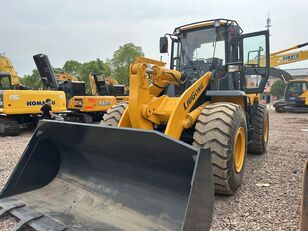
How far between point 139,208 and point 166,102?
72.6 inches

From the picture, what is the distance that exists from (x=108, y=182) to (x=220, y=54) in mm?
2898

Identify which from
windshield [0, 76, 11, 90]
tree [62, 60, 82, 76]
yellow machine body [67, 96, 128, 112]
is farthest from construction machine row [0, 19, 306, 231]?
tree [62, 60, 82, 76]

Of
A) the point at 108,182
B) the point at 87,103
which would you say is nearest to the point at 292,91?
the point at 87,103

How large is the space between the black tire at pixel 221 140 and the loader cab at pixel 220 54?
92cm

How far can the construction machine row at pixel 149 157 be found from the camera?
2.79m

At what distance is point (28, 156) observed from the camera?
12.0 ft

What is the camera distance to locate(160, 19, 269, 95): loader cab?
498 centimetres

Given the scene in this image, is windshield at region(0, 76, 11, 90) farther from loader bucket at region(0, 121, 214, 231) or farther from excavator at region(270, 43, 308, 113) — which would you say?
excavator at region(270, 43, 308, 113)

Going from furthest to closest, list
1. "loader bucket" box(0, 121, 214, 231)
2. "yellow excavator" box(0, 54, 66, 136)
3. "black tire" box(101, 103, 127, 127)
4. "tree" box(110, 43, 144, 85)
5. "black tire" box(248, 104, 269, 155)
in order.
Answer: "tree" box(110, 43, 144, 85)
"yellow excavator" box(0, 54, 66, 136)
"black tire" box(248, 104, 269, 155)
"black tire" box(101, 103, 127, 127)
"loader bucket" box(0, 121, 214, 231)

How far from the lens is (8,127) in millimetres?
9852

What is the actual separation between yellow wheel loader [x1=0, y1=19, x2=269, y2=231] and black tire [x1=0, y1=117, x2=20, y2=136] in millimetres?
6330

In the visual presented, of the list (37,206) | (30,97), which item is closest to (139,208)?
(37,206)

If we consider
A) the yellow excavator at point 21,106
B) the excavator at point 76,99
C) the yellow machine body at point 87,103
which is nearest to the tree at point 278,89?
the excavator at point 76,99

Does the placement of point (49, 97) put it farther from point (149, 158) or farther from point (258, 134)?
point (149, 158)
